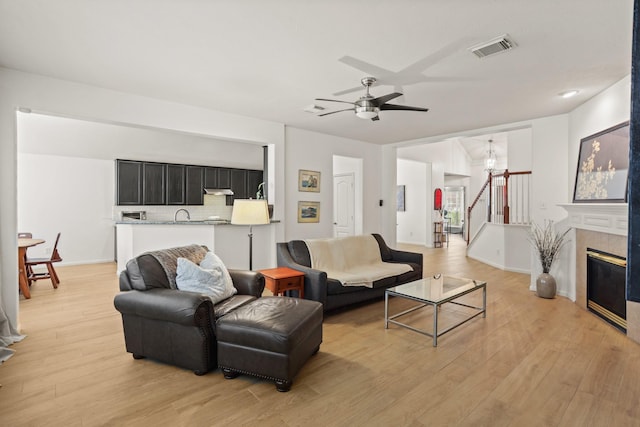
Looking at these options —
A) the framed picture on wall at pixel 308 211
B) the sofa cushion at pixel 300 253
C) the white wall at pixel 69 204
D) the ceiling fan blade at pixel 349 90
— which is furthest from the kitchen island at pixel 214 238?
the ceiling fan blade at pixel 349 90

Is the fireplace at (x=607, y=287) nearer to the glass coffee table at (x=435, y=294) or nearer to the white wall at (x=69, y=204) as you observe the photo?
the glass coffee table at (x=435, y=294)

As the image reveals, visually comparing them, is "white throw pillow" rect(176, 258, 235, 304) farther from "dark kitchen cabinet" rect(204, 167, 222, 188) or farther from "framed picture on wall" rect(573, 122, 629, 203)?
"dark kitchen cabinet" rect(204, 167, 222, 188)

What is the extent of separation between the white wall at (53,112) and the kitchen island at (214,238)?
4.92ft

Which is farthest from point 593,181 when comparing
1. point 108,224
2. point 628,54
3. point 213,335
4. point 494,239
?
point 108,224

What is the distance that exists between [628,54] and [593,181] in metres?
1.60

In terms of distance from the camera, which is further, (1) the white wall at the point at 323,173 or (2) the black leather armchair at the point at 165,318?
(1) the white wall at the point at 323,173

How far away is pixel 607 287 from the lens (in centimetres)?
382

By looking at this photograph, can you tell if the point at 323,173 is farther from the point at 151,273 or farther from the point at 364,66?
the point at 151,273

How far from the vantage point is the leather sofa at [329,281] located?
12.6 ft

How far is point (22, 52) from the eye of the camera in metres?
3.01

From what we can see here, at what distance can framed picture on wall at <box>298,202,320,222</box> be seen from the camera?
6.07m

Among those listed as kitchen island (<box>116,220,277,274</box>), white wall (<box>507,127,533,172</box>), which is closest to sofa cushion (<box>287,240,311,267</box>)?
kitchen island (<box>116,220,277,274</box>)

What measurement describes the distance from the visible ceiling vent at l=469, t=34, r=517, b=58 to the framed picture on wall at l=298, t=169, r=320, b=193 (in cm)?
356

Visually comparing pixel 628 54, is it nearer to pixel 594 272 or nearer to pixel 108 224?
pixel 594 272
